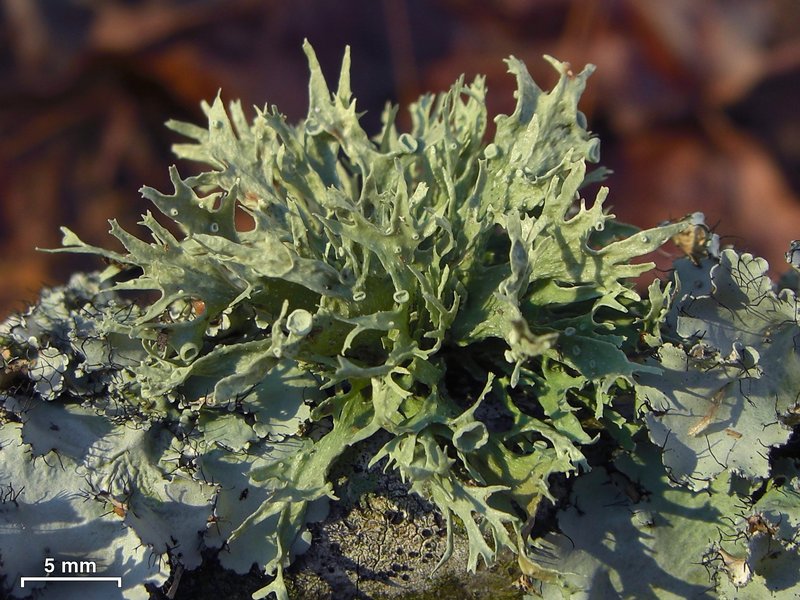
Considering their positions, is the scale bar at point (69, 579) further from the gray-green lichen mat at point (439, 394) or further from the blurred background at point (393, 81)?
the blurred background at point (393, 81)

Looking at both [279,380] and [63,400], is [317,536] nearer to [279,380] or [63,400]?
[279,380]

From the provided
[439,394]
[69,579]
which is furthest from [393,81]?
[69,579]

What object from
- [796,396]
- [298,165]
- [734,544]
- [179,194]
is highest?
[298,165]

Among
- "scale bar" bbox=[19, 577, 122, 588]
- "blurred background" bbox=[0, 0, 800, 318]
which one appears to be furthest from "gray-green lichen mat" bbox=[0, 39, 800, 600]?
"blurred background" bbox=[0, 0, 800, 318]

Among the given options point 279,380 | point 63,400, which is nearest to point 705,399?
point 279,380

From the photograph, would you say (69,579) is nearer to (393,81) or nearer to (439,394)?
(439,394)

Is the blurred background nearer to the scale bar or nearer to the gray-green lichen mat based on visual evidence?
the gray-green lichen mat
